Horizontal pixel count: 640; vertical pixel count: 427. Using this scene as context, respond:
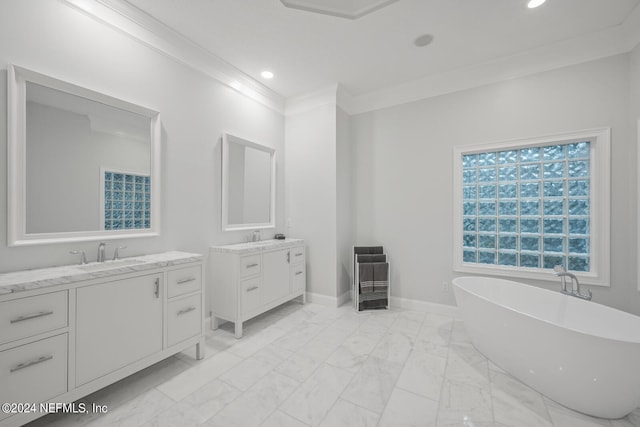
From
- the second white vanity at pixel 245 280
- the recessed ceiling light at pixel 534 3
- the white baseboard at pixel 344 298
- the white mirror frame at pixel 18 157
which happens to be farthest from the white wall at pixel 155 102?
the recessed ceiling light at pixel 534 3

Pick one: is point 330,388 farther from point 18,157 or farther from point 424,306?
point 18,157

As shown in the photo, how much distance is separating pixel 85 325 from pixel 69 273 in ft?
1.05

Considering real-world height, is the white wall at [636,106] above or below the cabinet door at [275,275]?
above

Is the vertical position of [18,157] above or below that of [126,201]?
above

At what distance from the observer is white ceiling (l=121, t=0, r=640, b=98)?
2.07 metres

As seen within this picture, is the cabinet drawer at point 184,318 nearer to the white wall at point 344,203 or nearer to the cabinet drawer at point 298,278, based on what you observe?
the cabinet drawer at point 298,278

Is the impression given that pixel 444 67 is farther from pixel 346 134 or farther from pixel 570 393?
pixel 570 393

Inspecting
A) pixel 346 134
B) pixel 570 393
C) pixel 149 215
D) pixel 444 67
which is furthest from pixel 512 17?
pixel 149 215

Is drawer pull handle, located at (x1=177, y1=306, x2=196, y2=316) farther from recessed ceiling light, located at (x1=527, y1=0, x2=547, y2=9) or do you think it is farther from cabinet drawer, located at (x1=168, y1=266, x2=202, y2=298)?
recessed ceiling light, located at (x1=527, y1=0, x2=547, y2=9)

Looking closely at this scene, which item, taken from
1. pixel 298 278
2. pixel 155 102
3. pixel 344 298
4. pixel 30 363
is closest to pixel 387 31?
pixel 155 102

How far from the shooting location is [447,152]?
10.1 feet

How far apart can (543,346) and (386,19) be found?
108 inches

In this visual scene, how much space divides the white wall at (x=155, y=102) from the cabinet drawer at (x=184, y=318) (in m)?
0.58

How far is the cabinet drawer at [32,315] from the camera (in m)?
1.24
